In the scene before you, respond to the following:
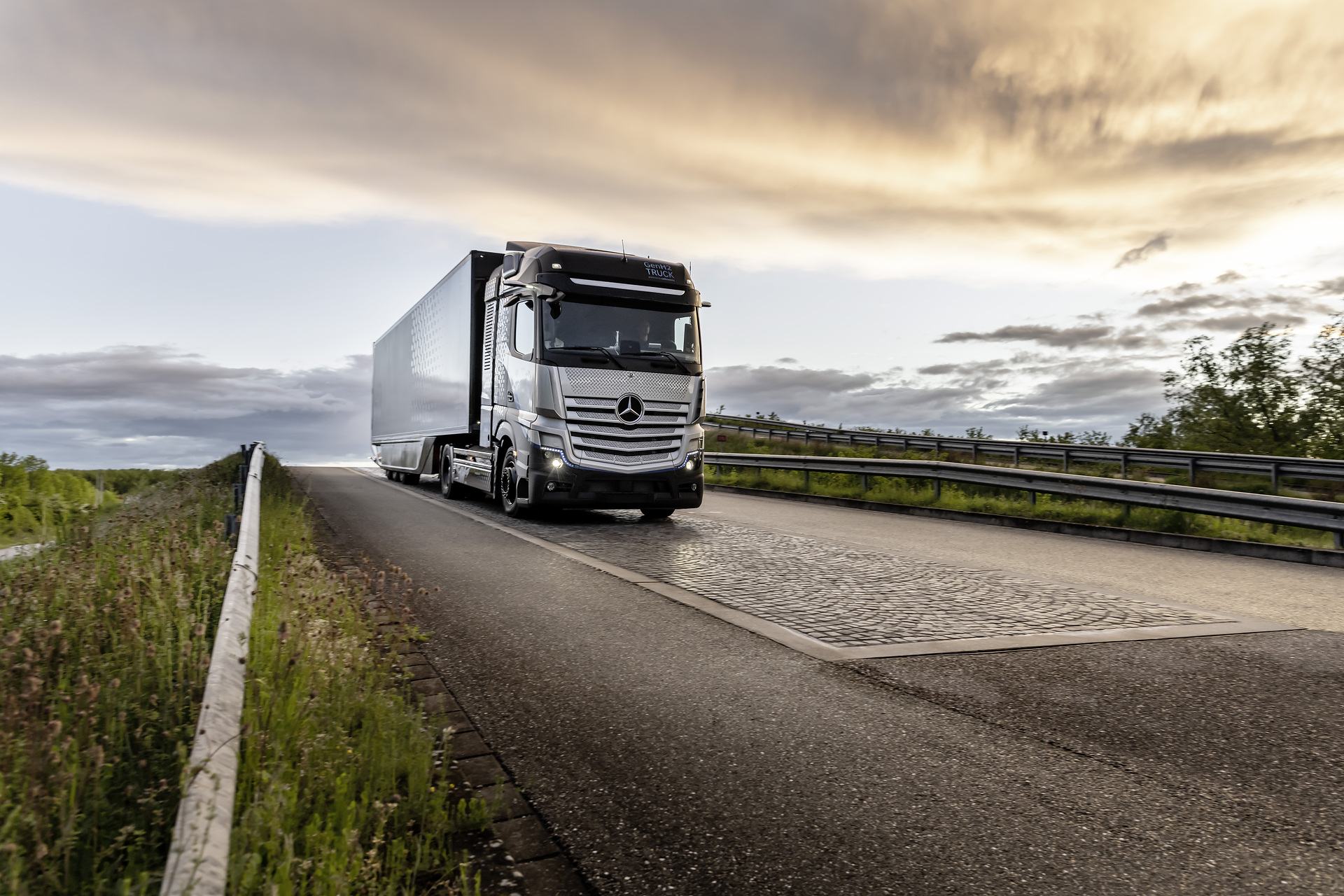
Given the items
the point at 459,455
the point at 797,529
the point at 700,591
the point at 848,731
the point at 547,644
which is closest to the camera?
the point at 848,731

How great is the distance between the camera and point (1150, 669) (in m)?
5.00

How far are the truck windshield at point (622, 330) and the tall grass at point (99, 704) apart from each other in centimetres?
653

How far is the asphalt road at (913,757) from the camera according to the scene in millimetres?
2701

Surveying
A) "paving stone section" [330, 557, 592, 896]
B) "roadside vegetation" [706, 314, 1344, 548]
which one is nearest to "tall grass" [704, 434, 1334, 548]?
"roadside vegetation" [706, 314, 1344, 548]

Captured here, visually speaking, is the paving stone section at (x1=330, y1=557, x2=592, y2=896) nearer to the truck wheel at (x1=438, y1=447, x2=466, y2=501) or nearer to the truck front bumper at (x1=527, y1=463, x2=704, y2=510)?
the truck front bumper at (x1=527, y1=463, x2=704, y2=510)

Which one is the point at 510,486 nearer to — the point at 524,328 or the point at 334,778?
the point at 524,328

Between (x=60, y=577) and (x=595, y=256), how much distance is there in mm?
8634

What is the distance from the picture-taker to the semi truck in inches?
474

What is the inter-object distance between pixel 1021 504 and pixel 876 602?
30.7ft

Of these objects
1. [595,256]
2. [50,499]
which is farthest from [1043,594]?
[50,499]

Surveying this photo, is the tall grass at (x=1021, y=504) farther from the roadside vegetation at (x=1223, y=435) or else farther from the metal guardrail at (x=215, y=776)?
the metal guardrail at (x=215, y=776)

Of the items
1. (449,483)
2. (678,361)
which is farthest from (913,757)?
(449,483)

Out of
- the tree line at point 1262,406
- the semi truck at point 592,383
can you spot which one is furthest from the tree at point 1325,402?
the semi truck at point 592,383

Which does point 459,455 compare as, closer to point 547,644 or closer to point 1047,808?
point 547,644
